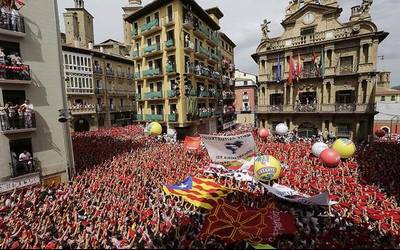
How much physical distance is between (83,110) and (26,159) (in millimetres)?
23261

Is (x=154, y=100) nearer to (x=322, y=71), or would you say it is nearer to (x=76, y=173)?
(x=76, y=173)

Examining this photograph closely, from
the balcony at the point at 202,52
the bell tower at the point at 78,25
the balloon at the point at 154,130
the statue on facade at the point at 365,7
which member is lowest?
the balloon at the point at 154,130

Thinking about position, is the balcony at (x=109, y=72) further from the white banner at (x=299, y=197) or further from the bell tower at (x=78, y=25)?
the white banner at (x=299, y=197)

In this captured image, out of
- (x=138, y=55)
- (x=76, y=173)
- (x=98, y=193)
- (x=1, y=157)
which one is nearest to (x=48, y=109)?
(x=1, y=157)

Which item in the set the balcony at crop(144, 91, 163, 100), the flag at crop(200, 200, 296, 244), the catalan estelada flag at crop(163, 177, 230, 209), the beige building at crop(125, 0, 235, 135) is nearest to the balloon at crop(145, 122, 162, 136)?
the beige building at crop(125, 0, 235, 135)

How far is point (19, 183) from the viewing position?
13.3m

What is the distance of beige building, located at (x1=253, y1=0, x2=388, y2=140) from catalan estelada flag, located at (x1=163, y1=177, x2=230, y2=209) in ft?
64.5

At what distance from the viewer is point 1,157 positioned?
1298cm

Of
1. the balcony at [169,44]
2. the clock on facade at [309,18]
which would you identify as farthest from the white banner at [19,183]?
the clock on facade at [309,18]

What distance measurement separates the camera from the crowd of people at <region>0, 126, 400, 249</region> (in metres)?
8.30

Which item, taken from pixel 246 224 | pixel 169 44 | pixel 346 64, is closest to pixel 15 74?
pixel 246 224

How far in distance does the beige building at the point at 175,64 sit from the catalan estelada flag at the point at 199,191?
1539cm

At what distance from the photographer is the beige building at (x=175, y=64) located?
27609mm

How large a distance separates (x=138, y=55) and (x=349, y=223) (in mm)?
30345
